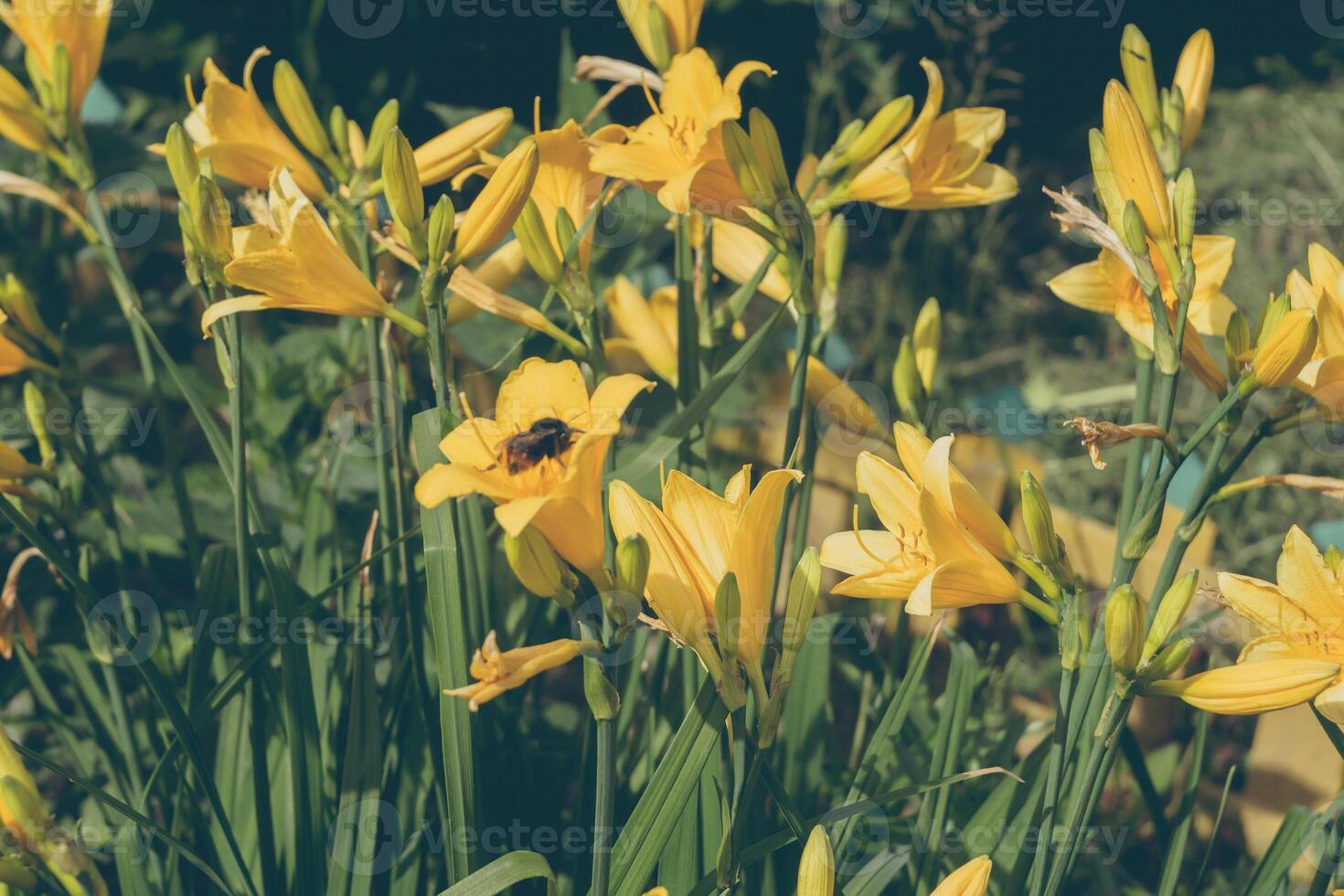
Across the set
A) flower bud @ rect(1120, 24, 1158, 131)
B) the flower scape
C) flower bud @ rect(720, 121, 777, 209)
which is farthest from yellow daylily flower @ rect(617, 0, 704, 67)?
flower bud @ rect(1120, 24, 1158, 131)

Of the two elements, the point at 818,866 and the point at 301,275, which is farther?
the point at 301,275

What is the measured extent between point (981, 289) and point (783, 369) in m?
1.37

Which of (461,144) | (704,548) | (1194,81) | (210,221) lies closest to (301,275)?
(210,221)

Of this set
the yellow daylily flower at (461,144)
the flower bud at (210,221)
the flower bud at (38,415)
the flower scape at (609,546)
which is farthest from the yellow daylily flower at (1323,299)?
the flower bud at (38,415)

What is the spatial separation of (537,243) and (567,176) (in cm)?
17

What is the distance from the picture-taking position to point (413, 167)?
42.2 inches

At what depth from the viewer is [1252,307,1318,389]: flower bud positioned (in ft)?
3.21

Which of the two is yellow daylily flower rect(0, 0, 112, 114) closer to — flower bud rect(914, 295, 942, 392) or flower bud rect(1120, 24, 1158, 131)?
flower bud rect(914, 295, 942, 392)

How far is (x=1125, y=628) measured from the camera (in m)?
0.91

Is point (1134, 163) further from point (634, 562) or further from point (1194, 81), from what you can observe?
point (634, 562)

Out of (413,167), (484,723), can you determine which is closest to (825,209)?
(413,167)

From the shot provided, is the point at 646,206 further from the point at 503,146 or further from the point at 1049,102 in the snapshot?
the point at 1049,102

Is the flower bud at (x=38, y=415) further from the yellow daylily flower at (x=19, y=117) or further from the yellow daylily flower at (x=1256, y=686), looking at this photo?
the yellow daylily flower at (x=1256, y=686)

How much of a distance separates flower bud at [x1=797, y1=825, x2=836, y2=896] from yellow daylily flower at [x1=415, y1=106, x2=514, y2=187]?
32.7 inches
